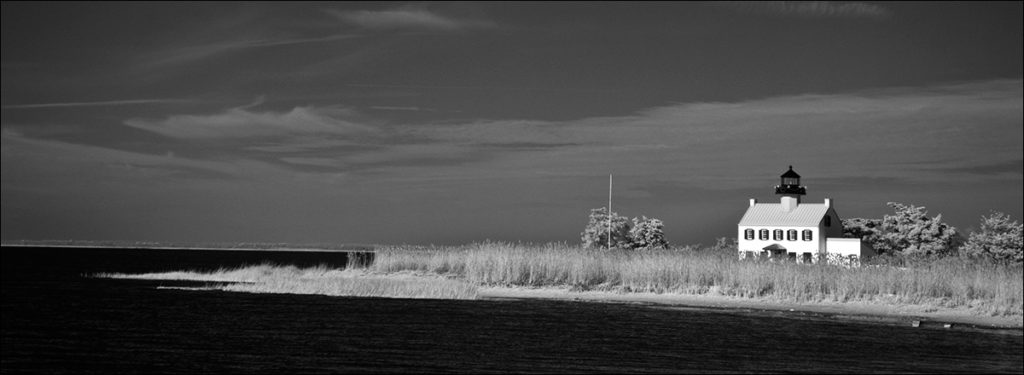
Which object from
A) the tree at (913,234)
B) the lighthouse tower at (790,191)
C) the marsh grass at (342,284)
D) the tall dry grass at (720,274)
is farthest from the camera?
the lighthouse tower at (790,191)

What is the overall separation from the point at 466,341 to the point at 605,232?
50607 millimetres

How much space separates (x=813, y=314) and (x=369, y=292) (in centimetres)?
2609

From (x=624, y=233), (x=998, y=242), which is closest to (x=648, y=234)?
(x=624, y=233)

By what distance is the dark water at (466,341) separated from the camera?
27.6 m

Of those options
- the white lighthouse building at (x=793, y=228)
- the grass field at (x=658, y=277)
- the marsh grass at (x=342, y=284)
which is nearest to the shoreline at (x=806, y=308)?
the grass field at (x=658, y=277)

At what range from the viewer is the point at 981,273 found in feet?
132

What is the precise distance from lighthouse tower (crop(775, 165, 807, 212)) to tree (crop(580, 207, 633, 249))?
1389 centimetres

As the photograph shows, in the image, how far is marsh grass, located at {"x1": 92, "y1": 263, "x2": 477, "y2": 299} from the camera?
5409 cm

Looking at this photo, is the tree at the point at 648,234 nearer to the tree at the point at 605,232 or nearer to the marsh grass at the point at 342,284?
the tree at the point at 605,232

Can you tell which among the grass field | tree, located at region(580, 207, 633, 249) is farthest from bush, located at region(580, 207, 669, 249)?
the grass field

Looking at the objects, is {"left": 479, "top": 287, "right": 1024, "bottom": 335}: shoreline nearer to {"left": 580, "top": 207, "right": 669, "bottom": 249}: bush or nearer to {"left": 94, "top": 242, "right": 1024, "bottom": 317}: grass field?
{"left": 94, "top": 242, "right": 1024, "bottom": 317}: grass field

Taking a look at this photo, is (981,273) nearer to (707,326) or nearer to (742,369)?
(707,326)

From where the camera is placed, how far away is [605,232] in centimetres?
8306

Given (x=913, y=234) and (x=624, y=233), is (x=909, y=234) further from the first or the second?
(x=624, y=233)
